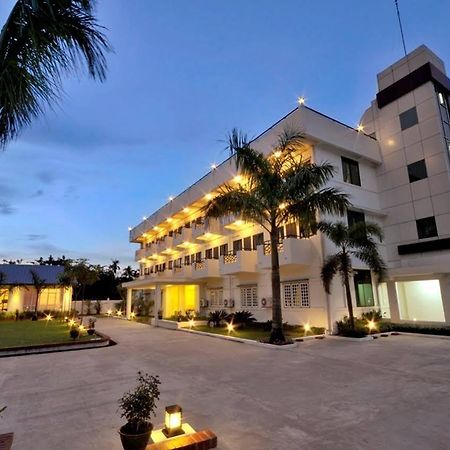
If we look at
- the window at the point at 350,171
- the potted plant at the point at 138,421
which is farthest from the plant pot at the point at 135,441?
the window at the point at 350,171

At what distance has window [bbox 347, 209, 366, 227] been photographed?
1948cm

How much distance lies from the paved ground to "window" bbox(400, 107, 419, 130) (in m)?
14.8

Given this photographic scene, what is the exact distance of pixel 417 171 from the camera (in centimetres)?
2009

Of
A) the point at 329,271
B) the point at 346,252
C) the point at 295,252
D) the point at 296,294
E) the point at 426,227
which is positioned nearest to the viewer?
the point at 329,271

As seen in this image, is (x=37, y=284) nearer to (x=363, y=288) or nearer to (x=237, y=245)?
(x=237, y=245)

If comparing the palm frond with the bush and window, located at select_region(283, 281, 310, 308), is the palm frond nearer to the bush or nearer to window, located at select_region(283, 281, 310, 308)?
window, located at select_region(283, 281, 310, 308)

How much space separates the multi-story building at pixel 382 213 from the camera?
57.7 feet

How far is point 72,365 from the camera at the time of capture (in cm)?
1020

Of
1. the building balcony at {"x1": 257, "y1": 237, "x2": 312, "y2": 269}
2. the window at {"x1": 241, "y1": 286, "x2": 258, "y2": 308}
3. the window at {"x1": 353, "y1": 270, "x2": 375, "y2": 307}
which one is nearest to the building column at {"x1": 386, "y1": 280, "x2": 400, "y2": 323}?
the window at {"x1": 353, "y1": 270, "x2": 375, "y2": 307}

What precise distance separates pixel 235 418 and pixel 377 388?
3.55 m

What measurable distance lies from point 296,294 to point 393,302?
5354 millimetres

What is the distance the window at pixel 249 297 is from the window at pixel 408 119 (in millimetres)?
14883

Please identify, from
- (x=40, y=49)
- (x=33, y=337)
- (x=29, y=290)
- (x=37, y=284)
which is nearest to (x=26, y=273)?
(x=29, y=290)

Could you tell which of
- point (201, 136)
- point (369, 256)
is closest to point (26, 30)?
point (369, 256)
